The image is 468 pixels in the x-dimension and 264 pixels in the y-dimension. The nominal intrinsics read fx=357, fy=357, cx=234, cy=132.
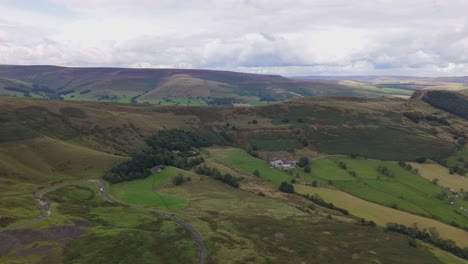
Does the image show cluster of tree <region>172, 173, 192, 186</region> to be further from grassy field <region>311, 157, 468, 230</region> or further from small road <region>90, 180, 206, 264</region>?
grassy field <region>311, 157, 468, 230</region>

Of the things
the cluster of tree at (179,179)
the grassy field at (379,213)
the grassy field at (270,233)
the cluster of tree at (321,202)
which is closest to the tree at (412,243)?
the grassy field at (270,233)

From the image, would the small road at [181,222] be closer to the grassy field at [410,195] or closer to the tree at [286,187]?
the tree at [286,187]

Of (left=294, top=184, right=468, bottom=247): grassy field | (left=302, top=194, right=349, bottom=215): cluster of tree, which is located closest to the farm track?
(left=302, top=194, right=349, bottom=215): cluster of tree

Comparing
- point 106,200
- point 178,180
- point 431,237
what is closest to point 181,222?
point 106,200

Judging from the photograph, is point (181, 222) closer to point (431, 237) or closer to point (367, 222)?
point (367, 222)

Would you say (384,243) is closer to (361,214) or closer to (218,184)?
(361,214)

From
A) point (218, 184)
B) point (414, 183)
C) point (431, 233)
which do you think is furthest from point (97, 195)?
point (414, 183)
